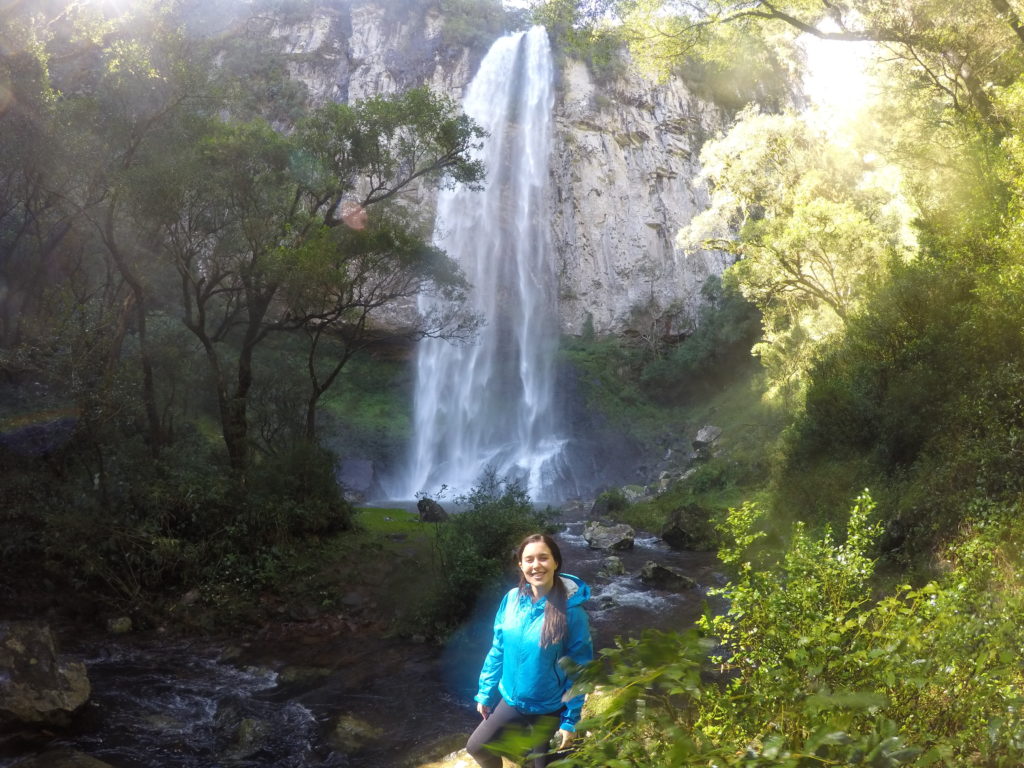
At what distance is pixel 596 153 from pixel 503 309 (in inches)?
487

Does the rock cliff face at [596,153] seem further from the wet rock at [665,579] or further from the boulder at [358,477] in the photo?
the wet rock at [665,579]

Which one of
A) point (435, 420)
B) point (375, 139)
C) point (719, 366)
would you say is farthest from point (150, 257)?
point (719, 366)

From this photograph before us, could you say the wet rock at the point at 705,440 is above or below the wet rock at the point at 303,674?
above

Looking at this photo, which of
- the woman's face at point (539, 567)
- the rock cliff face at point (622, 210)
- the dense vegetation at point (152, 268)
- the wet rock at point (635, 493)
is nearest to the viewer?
the woman's face at point (539, 567)

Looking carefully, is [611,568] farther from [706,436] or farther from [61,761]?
[706,436]

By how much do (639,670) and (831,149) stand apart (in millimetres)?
18979

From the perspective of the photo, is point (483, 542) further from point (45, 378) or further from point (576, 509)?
point (576, 509)

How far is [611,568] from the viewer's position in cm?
1355

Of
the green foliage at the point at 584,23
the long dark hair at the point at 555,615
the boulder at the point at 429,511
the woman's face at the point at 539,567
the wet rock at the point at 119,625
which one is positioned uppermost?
the green foliage at the point at 584,23

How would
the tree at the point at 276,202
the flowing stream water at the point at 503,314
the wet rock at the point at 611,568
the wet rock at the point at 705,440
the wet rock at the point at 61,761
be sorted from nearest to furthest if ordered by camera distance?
the wet rock at the point at 61,761 → the tree at the point at 276,202 → the wet rock at the point at 611,568 → the wet rock at the point at 705,440 → the flowing stream water at the point at 503,314

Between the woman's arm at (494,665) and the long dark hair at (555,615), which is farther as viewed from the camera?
the woman's arm at (494,665)

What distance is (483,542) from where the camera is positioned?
36.5 ft

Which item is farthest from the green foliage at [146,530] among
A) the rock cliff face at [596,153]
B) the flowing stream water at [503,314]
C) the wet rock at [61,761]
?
the rock cliff face at [596,153]

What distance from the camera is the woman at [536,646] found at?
3316 millimetres
